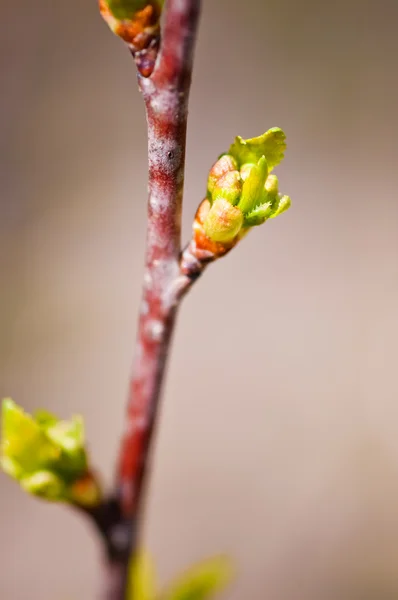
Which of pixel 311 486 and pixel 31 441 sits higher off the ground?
pixel 31 441

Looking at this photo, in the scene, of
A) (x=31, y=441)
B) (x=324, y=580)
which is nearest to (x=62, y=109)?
(x=324, y=580)

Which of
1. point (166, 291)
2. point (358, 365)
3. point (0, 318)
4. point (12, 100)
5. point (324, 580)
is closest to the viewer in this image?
point (166, 291)

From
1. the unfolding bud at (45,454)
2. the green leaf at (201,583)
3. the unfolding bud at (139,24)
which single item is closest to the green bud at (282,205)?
the unfolding bud at (139,24)

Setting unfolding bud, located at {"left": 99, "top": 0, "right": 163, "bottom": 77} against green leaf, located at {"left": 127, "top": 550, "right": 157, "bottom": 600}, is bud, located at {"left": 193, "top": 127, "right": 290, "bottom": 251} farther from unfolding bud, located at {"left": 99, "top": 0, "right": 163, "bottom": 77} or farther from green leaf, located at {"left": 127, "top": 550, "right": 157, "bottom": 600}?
green leaf, located at {"left": 127, "top": 550, "right": 157, "bottom": 600}

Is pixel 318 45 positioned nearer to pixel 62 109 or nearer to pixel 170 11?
pixel 62 109

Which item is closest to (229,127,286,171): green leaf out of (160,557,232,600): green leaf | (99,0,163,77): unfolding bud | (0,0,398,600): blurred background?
(99,0,163,77): unfolding bud

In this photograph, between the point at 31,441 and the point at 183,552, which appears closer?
the point at 31,441

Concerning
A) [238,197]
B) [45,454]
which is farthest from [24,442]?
[238,197]

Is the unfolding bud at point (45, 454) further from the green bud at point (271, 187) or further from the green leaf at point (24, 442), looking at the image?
the green bud at point (271, 187)
